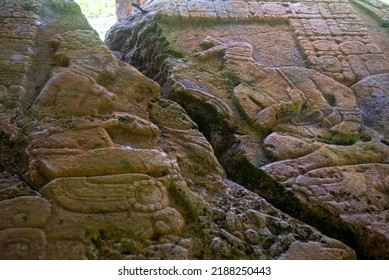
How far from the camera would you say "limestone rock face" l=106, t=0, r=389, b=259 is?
229 centimetres

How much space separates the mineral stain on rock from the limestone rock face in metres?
0.01

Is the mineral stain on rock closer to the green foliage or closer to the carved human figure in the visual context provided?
the carved human figure

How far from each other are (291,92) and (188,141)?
104cm

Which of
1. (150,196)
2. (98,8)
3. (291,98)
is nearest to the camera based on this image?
(150,196)

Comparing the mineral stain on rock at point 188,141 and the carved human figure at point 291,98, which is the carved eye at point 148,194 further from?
the carved human figure at point 291,98

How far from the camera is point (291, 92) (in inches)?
119

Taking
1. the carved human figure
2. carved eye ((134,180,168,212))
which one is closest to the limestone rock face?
the carved human figure

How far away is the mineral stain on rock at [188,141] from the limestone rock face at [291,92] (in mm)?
12

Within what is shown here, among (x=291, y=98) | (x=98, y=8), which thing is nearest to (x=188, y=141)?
(x=291, y=98)

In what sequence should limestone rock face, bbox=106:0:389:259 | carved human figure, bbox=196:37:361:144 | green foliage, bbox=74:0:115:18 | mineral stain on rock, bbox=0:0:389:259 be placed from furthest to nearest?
green foliage, bbox=74:0:115:18 < carved human figure, bbox=196:37:361:144 < limestone rock face, bbox=106:0:389:259 < mineral stain on rock, bbox=0:0:389:259

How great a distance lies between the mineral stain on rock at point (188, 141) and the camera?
1.83m

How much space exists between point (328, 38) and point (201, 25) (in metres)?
1.24

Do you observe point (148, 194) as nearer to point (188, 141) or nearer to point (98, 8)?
point (188, 141)

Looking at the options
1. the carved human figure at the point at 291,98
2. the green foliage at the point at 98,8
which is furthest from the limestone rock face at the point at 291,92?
the green foliage at the point at 98,8
